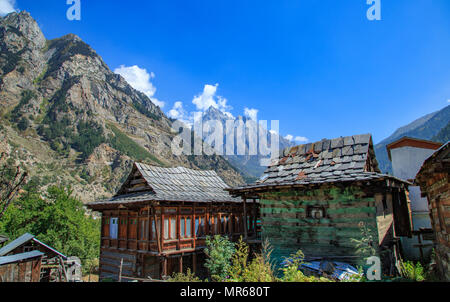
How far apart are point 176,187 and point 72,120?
9804 cm

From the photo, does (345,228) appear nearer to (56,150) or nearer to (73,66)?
(56,150)

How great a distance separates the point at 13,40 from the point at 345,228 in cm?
14864

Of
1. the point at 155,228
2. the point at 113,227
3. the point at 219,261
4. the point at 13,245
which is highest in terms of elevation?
the point at 155,228

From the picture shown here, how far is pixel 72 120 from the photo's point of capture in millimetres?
99062

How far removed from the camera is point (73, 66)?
123m

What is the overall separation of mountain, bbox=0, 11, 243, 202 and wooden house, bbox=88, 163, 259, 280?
191 feet

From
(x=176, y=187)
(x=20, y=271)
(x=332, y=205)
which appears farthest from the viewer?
(x=176, y=187)

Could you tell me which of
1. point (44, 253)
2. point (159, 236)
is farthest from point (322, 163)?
point (44, 253)

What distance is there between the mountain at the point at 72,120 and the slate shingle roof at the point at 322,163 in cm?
6845

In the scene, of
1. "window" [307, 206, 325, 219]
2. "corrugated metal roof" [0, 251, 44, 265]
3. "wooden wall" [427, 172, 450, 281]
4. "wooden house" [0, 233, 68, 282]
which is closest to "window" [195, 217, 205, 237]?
"window" [307, 206, 325, 219]

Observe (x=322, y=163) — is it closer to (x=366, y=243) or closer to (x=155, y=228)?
(x=366, y=243)
